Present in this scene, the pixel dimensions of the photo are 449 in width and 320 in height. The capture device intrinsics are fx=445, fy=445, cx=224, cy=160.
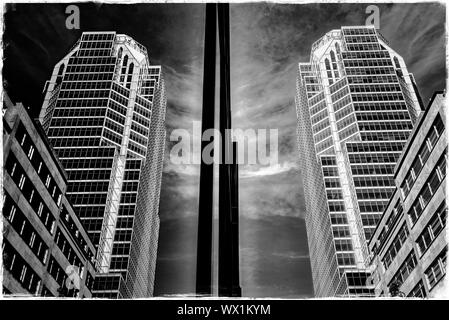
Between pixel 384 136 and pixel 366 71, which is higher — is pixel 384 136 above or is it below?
below

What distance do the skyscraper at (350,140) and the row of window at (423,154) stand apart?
194 ft

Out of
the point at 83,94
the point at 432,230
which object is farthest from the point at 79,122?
the point at 432,230

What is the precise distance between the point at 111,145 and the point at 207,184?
113633mm

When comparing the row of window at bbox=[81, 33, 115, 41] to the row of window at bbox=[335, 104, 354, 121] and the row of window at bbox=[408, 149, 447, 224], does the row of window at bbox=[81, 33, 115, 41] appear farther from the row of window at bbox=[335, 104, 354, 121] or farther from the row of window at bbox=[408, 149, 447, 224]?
the row of window at bbox=[408, 149, 447, 224]

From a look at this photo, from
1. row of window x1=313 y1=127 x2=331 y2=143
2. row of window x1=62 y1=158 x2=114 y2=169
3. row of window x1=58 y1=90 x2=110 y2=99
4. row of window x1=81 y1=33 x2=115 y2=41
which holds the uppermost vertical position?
row of window x1=81 y1=33 x2=115 y2=41

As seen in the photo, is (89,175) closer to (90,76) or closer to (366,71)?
(90,76)

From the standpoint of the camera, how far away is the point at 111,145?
117m

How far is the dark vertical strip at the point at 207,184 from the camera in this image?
6.39m

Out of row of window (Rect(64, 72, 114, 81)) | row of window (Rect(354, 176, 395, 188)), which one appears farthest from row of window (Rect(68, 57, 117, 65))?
row of window (Rect(354, 176, 395, 188))

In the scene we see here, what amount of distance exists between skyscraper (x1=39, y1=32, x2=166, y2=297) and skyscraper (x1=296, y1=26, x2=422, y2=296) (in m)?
48.8

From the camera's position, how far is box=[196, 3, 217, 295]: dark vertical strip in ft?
21.0

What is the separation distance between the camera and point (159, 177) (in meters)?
154
